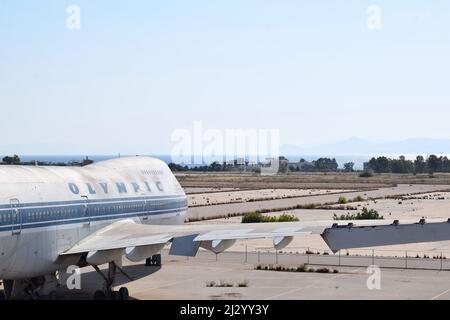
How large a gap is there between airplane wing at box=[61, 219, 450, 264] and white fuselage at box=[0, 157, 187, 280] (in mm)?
723

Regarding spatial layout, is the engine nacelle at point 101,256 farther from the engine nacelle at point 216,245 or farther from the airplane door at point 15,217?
the engine nacelle at point 216,245

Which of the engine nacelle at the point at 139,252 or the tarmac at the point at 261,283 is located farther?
the tarmac at the point at 261,283

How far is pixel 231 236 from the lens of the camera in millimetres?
26797

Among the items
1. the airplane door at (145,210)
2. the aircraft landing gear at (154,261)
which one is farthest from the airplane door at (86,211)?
the aircraft landing gear at (154,261)

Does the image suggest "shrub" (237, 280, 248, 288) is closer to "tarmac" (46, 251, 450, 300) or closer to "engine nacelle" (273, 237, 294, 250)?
"tarmac" (46, 251, 450, 300)

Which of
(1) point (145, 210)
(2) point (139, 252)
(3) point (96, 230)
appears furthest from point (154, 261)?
(2) point (139, 252)

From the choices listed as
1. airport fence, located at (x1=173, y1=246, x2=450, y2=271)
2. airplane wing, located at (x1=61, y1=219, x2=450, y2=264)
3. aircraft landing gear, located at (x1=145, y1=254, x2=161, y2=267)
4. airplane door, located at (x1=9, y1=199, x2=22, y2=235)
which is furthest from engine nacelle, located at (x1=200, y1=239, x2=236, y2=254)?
airport fence, located at (x1=173, y1=246, x2=450, y2=271)

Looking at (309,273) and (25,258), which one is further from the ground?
(25,258)

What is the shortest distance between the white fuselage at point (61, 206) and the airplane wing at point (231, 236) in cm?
72

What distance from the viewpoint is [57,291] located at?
33.3 m

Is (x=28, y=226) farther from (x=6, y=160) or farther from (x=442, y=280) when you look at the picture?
(x=6, y=160)

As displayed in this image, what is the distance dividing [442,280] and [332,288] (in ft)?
20.1

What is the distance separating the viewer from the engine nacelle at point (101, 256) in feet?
97.8
